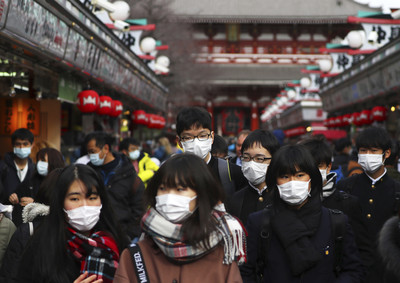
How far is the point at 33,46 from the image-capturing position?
660 cm

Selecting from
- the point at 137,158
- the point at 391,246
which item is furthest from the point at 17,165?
the point at 391,246

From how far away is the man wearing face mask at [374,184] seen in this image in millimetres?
4336

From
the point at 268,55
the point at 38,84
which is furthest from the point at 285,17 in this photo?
the point at 38,84

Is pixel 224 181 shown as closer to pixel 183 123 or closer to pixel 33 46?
pixel 183 123

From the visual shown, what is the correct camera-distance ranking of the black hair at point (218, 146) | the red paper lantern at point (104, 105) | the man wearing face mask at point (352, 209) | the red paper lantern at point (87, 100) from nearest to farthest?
the man wearing face mask at point (352, 209) < the black hair at point (218, 146) < the red paper lantern at point (87, 100) < the red paper lantern at point (104, 105)

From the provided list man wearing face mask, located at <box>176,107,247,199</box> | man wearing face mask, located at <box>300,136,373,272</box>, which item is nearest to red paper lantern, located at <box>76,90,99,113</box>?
man wearing face mask, located at <box>176,107,247,199</box>

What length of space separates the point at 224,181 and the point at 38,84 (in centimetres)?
576

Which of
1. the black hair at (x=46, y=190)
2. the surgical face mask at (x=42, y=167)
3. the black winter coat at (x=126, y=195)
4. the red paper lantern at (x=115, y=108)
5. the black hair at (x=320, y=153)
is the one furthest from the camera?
the red paper lantern at (x=115, y=108)

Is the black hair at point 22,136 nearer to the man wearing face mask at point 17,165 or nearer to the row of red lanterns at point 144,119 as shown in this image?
the man wearing face mask at point 17,165

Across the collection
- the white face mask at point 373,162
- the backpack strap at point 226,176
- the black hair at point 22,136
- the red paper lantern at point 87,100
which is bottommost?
the backpack strap at point 226,176

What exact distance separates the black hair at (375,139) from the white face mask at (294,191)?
1.76 m

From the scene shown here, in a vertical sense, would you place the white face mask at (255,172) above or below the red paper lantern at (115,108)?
below

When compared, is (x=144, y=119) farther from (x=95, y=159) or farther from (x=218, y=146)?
(x=218, y=146)

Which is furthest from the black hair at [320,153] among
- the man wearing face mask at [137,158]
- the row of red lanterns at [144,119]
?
the row of red lanterns at [144,119]
